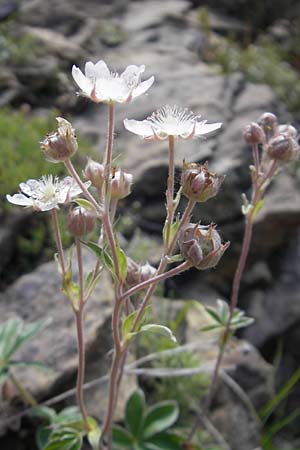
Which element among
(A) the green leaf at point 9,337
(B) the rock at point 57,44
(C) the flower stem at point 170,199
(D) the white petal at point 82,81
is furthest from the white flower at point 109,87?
(B) the rock at point 57,44

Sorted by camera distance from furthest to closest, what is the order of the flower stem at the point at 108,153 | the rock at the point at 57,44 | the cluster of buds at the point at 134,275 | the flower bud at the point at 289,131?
the rock at the point at 57,44
the flower bud at the point at 289,131
the cluster of buds at the point at 134,275
the flower stem at the point at 108,153

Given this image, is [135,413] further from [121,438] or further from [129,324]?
[129,324]

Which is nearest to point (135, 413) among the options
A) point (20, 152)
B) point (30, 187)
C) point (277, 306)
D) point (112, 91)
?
point (30, 187)

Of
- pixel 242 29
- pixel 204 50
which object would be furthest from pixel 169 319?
pixel 242 29

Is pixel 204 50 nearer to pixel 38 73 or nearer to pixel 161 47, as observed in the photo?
pixel 161 47

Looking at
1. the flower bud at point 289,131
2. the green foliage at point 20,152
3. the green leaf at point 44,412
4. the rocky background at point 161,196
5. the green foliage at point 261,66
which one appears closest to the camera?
the flower bud at point 289,131

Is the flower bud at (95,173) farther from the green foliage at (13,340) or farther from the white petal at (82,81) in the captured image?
the green foliage at (13,340)

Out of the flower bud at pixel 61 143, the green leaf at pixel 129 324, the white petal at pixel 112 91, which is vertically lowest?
the green leaf at pixel 129 324

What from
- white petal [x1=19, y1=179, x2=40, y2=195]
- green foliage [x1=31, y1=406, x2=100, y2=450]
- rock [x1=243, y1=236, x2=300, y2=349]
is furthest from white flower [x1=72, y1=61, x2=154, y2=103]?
rock [x1=243, y1=236, x2=300, y2=349]
